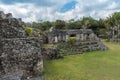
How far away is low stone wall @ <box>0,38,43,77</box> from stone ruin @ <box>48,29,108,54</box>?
9.01m

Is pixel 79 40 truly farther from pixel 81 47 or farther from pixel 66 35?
pixel 81 47

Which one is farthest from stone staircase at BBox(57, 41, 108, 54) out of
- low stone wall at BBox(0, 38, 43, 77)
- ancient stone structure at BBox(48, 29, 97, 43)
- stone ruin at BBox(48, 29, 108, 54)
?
low stone wall at BBox(0, 38, 43, 77)

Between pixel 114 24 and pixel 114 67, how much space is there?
83.3ft

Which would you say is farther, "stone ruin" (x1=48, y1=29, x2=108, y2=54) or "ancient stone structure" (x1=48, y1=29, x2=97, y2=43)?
"ancient stone structure" (x1=48, y1=29, x2=97, y2=43)

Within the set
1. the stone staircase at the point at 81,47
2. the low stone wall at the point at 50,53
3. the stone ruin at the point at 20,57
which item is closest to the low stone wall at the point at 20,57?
the stone ruin at the point at 20,57

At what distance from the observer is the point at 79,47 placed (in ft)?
68.6

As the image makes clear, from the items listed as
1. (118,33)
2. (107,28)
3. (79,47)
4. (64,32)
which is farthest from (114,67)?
(107,28)

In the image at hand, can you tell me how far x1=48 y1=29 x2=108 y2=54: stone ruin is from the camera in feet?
68.7

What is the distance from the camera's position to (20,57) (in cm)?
1046

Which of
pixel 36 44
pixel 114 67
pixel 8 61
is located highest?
pixel 36 44

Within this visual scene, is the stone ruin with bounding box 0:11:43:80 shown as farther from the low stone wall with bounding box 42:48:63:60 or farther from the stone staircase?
the stone staircase

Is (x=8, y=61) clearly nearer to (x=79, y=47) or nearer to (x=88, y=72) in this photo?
(x=88, y=72)

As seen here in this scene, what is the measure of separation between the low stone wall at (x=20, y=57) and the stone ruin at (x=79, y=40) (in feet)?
29.5

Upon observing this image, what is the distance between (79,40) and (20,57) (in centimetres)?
1443
